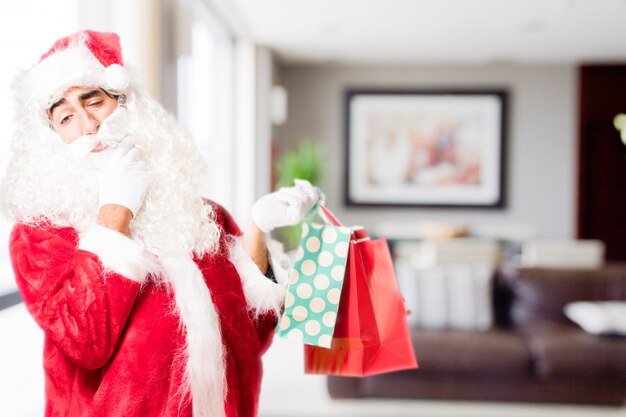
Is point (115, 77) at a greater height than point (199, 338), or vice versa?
point (115, 77)

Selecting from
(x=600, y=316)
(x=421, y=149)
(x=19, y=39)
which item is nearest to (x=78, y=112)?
(x=19, y=39)

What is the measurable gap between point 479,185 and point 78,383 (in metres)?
6.12

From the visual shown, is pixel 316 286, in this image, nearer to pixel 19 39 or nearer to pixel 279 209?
pixel 279 209

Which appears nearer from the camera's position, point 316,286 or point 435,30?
point 316,286

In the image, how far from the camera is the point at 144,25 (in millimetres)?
2055

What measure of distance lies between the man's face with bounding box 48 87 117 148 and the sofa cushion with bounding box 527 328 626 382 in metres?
2.56

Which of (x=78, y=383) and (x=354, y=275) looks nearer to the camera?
(x=78, y=383)

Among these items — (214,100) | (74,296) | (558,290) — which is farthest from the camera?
(214,100)

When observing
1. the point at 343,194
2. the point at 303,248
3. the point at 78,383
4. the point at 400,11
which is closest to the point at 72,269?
the point at 78,383

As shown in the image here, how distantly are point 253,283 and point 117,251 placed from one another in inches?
12.5

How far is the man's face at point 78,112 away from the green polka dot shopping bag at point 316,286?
1.62 feet

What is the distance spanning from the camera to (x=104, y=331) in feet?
3.04

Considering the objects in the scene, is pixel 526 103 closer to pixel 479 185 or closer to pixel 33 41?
pixel 479 185

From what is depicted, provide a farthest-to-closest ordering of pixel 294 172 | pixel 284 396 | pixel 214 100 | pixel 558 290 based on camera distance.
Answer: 1. pixel 294 172
2. pixel 214 100
3. pixel 558 290
4. pixel 284 396
